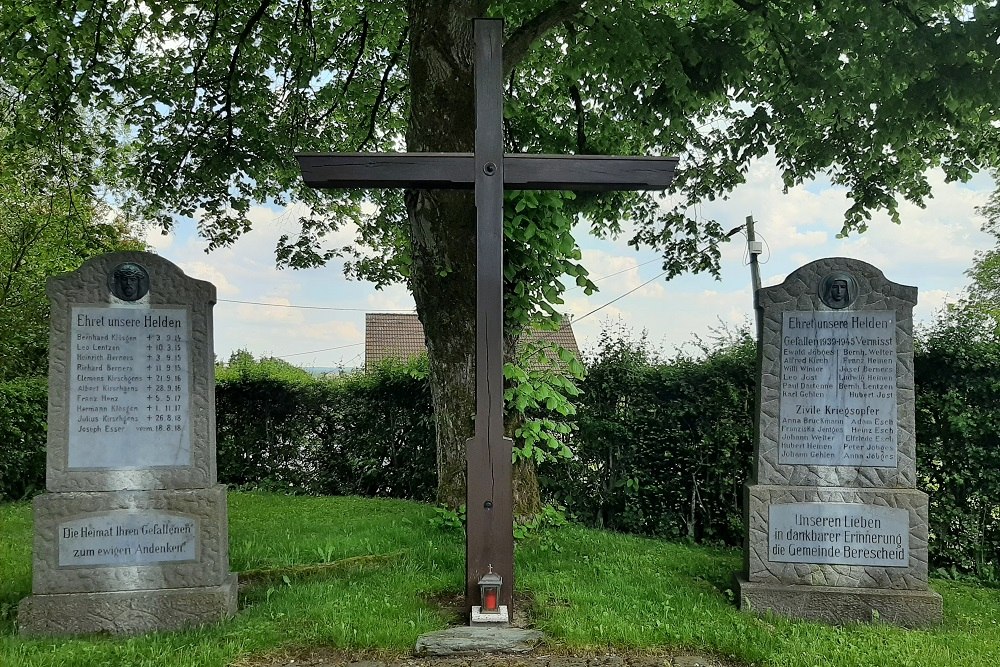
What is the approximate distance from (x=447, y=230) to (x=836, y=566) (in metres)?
4.16

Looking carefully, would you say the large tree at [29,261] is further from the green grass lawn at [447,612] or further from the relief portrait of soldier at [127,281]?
the relief portrait of soldier at [127,281]

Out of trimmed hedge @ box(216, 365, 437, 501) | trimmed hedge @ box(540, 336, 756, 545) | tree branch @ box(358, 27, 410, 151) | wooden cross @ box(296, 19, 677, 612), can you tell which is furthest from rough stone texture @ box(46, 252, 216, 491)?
tree branch @ box(358, 27, 410, 151)

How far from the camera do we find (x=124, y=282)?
4.46 meters

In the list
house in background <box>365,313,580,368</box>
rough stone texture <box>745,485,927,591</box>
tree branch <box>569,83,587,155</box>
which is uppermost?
tree branch <box>569,83,587,155</box>

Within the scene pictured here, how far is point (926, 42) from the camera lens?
5.43 meters

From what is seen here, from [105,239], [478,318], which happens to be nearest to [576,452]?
[478,318]

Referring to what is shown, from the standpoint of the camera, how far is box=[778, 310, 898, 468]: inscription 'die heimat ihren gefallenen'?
481 centimetres

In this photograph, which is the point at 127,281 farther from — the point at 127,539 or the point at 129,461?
the point at 127,539

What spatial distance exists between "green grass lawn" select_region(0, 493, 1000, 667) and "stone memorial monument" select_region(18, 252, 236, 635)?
28 cm

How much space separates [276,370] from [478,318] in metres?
7.24

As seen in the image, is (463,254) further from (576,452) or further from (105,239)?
(105,239)

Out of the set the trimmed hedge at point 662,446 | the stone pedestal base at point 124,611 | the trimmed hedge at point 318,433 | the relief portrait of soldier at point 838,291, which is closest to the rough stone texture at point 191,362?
the stone pedestal base at point 124,611

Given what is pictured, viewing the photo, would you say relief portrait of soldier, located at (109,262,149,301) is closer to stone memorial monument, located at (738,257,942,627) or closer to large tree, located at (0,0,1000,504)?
large tree, located at (0,0,1000,504)

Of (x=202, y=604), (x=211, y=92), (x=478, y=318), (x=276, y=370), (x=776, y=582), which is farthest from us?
(x=276, y=370)
